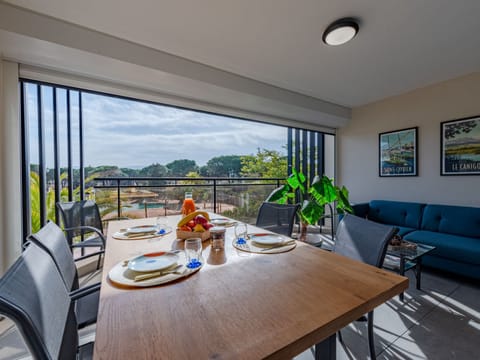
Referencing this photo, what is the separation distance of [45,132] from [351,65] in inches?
142

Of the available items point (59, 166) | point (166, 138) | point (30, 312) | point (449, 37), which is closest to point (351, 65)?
point (449, 37)

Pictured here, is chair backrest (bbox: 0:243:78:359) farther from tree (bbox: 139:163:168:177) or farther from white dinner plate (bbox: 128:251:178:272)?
tree (bbox: 139:163:168:177)

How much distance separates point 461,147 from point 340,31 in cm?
246

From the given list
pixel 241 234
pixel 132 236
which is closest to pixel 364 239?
pixel 241 234

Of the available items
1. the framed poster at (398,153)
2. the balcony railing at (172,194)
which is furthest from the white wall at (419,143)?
the balcony railing at (172,194)

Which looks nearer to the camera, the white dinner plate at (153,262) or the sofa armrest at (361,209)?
the white dinner plate at (153,262)

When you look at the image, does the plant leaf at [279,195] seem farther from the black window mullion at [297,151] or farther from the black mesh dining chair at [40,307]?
the black mesh dining chair at [40,307]

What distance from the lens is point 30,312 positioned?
0.60 meters

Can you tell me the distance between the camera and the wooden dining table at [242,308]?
0.54 metres

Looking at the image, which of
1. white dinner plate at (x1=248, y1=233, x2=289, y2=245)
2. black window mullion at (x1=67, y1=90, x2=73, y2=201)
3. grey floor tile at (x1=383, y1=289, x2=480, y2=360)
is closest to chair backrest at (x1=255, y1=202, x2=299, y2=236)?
white dinner plate at (x1=248, y1=233, x2=289, y2=245)

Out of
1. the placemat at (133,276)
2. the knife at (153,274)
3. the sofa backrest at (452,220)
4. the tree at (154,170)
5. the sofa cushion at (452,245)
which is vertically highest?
the tree at (154,170)

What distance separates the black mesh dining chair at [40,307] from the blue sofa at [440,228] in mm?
3149

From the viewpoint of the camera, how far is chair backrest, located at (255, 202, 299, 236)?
1.98 m

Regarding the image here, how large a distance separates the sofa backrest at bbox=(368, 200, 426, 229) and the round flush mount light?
2540 mm
